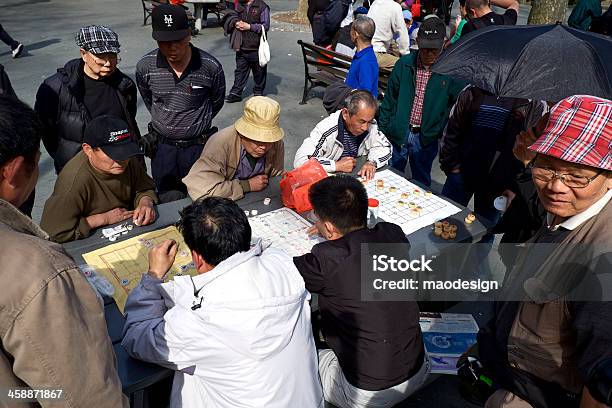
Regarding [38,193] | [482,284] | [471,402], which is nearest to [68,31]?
[38,193]

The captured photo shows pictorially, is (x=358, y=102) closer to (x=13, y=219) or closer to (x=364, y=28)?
(x=364, y=28)

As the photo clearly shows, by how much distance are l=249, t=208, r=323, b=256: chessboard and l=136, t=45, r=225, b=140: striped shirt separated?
1313 millimetres

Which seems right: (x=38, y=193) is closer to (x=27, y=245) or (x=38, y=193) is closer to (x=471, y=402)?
(x=27, y=245)

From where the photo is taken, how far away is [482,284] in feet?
13.2

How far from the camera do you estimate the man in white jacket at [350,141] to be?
3.46 meters

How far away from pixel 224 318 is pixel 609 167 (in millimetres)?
1502

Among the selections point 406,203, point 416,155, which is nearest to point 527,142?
point 406,203

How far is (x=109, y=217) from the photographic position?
2740 millimetres

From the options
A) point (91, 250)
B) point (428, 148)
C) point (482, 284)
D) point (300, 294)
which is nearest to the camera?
point (300, 294)

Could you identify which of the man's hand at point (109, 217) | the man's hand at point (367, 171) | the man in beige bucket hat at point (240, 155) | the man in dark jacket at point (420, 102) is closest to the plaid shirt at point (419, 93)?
the man in dark jacket at point (420, 102)

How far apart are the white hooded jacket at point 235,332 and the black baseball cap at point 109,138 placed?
3.42 ft

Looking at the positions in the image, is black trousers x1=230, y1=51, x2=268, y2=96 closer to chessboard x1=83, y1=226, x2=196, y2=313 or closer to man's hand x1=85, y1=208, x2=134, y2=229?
man's hand x1=85, y1=208, x2=134, y2=229

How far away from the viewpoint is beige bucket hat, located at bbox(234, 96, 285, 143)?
116 inches

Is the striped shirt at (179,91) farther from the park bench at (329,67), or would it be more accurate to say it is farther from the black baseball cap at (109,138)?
the park bench at (329,67)
